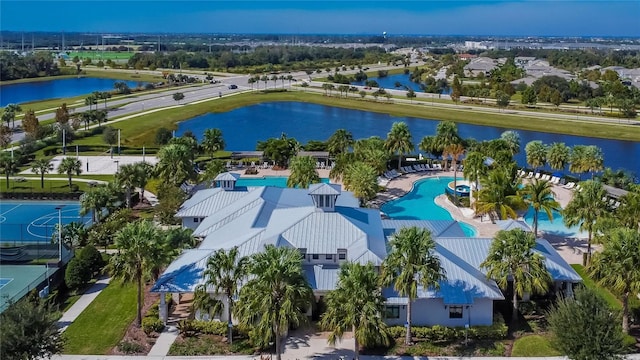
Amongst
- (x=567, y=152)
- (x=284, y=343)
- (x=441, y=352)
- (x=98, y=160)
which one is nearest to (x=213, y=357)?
(x=284, y=343)

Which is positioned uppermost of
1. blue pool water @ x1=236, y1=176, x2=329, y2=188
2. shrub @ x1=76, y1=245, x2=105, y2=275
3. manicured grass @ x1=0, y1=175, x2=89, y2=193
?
blue pool water @ x1=236, y1=176, x2=329, y2=188

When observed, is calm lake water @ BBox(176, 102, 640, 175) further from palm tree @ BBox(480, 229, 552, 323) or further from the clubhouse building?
palm tree @ BBox(480, 229, 552, 323)

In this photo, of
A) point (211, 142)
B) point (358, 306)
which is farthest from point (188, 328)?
point (211, 142)

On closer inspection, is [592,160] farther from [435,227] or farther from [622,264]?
[622,264]

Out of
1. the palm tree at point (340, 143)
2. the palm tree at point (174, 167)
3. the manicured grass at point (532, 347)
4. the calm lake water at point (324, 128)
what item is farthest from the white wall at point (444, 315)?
the calm lake water at point (324, 128)

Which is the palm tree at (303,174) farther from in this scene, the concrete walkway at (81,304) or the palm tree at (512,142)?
the palm tree at (512,142)

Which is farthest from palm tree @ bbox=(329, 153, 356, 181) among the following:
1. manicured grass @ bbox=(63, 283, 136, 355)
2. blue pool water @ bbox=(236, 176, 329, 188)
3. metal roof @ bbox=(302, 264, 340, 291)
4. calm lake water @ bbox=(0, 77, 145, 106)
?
calm lake water @ bbox=(0, 77, 145, 106)
